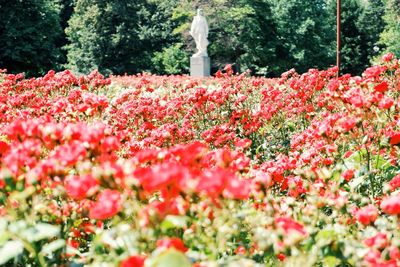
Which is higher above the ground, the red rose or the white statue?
the white statue

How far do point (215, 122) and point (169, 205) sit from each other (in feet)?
17.8

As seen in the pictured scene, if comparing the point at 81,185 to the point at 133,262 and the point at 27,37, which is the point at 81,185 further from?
the point at 27,37

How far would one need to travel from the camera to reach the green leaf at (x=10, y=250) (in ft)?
5.83

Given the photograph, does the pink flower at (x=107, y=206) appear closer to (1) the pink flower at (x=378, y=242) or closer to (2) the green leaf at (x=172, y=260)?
(2) the green leaf at (x=172, y=260)

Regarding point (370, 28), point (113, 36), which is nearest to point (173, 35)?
point (113, 36)

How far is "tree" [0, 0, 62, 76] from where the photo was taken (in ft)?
88.7

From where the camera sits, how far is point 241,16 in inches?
1252

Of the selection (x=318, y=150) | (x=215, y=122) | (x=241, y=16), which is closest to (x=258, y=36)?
(x=241, y=16)

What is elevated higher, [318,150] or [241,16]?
[241,16]

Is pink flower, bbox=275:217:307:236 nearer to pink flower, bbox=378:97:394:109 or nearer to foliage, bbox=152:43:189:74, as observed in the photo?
pink flower, bbox=378:97:394:109

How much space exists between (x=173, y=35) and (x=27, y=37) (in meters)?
9.01

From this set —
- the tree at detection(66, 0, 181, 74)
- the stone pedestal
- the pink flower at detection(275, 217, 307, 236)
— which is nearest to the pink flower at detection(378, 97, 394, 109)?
the pink flower at detection(275, 217, 307, 236)

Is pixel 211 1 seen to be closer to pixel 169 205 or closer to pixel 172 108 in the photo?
pixel 172 108

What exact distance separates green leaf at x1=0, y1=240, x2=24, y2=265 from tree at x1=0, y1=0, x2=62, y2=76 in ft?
86.3
